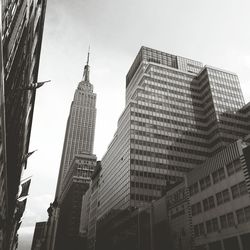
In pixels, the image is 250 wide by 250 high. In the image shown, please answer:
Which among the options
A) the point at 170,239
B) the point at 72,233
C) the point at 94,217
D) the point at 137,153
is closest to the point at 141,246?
the point at 170,239

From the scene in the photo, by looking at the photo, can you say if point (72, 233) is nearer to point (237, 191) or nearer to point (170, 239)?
point (170, 239)

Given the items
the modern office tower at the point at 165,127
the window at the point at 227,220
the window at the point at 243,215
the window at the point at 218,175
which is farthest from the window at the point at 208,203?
the modern office tower at the point at 165,127

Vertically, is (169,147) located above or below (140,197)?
above

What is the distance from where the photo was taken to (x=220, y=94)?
125 meters

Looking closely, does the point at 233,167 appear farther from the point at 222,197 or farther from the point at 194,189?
the point at 194,189

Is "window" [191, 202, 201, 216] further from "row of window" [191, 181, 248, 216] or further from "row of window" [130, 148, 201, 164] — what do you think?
"row of window" [130, 148, 201, 164]

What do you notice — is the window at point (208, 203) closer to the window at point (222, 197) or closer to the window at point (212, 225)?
the window at point (222, 197)

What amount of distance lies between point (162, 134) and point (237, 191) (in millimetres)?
65727

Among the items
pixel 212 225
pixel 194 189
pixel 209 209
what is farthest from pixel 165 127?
pixel 212 225

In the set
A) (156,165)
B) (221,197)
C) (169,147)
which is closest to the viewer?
(221,197)

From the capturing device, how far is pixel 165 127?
110m

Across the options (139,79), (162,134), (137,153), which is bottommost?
(137,153)

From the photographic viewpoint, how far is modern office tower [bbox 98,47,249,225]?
95.5 metres

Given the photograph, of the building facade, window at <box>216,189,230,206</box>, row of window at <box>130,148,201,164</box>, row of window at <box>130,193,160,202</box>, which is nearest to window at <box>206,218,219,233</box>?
window at <box>216,189,230,206</box>
